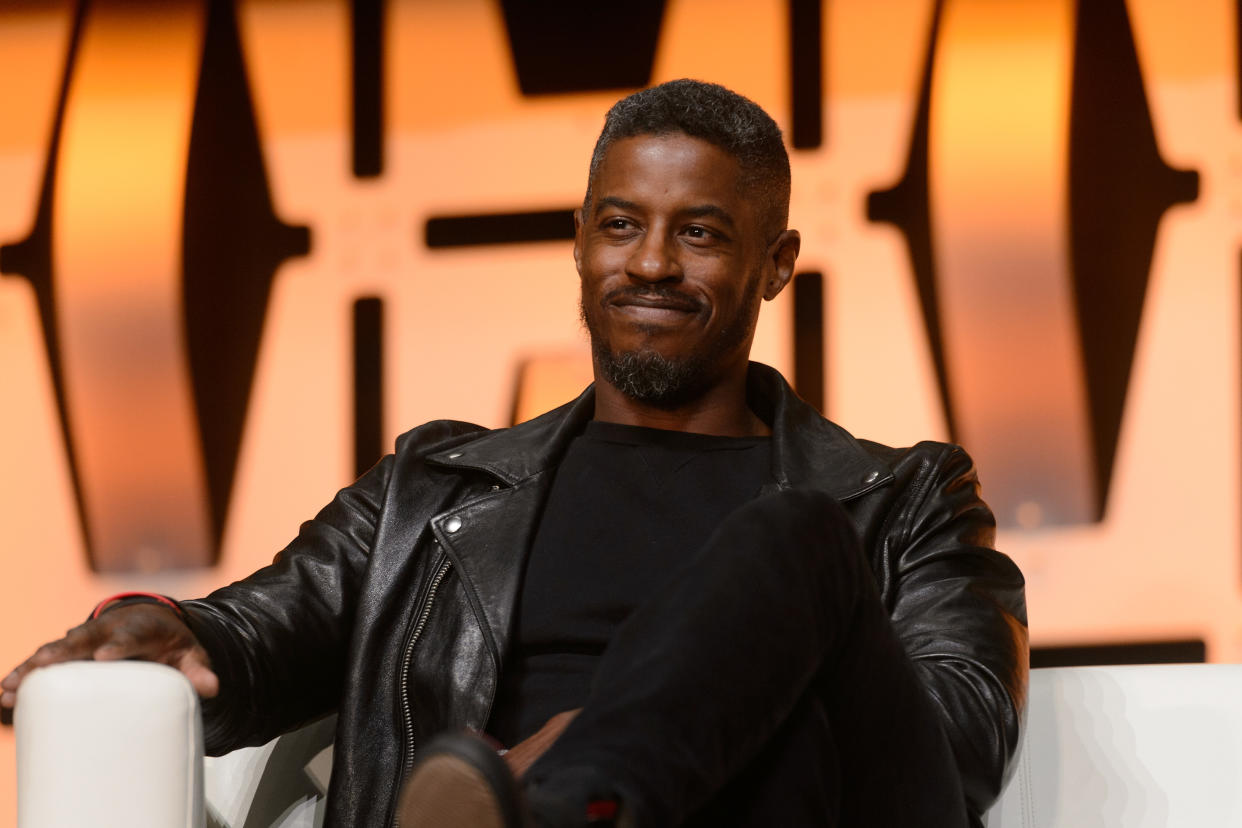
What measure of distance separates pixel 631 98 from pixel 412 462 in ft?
1.81

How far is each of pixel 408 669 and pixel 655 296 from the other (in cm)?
54

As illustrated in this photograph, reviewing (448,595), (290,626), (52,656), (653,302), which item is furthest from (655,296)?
(52,656)

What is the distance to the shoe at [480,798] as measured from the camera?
38.3 inches

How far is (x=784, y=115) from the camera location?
2664 millimetres

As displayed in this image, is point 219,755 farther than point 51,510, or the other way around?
point 51,510

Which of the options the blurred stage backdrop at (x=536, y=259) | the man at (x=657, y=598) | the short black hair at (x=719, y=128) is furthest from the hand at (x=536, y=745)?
the blurred stage backdrop at (x=536, y=259)

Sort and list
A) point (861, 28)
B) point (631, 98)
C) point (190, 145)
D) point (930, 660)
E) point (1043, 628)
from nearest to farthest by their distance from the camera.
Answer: point (930, 660) → point (631, 98) → point (1043, 628) → point (861, 28) → point (190, 145)

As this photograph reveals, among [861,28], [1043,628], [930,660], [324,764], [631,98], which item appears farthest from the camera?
[861,28]

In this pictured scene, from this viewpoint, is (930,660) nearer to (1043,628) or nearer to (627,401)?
(627,401)

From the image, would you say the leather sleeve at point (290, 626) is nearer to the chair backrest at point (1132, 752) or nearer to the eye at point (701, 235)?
the eye at point (701, 235)

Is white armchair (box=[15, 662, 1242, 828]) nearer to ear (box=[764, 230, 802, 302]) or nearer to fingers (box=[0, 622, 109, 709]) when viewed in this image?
fingers (box=[0, 622, 109, 709])

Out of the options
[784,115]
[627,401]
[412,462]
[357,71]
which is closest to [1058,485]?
[784,115]

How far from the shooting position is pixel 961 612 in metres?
1.59

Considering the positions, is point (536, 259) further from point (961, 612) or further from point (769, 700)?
point (769, 700)
